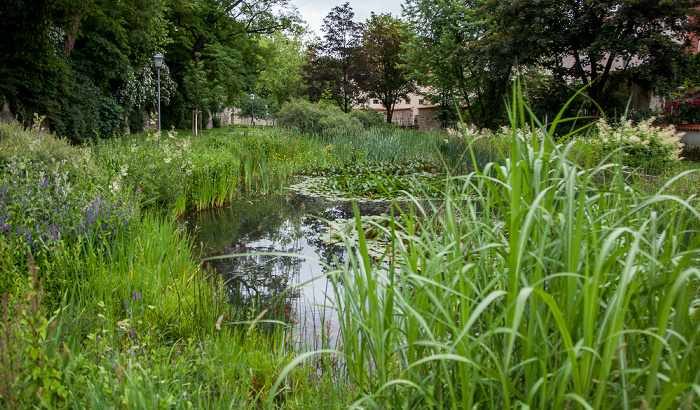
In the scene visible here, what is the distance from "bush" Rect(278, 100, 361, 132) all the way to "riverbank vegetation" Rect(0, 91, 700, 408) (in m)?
9.75

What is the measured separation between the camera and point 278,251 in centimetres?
470

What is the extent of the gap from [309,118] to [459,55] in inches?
335

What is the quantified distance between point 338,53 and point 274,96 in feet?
42.3

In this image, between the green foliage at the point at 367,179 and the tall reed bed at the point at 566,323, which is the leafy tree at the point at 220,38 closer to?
the green foliage at the point at 367,179

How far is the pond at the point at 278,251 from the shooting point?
2857 mm

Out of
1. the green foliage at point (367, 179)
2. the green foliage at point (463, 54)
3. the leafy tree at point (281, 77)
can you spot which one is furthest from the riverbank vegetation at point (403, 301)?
the leafy tree at point (281, 77)

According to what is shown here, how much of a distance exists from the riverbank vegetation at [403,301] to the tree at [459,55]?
48.0ft

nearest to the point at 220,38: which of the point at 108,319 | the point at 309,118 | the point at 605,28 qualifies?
the point at 309,118

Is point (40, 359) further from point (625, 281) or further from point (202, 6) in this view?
point (202, 6)

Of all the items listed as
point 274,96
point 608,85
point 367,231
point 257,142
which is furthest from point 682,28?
point 274,96

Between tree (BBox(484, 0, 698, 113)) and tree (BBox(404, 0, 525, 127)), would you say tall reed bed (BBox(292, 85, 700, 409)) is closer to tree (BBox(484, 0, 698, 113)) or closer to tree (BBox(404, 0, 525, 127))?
tree (BBox(484, 0, 698, 113))

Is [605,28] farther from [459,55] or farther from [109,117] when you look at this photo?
[109,117]

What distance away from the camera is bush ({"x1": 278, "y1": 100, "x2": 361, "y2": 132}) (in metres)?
15.3

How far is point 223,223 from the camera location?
18.7 ft
